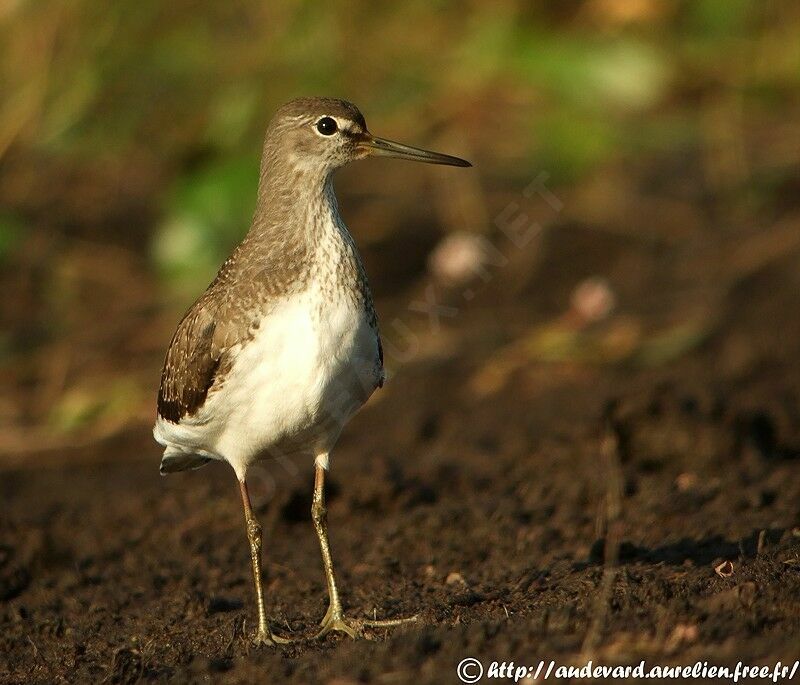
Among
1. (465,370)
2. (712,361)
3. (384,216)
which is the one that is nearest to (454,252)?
(465,370)

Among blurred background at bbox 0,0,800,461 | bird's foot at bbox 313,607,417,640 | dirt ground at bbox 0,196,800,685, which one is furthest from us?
blurred background at bbox 0,0,800,461

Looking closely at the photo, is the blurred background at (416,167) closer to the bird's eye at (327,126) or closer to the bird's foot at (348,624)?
the bird's eye at (327,126)

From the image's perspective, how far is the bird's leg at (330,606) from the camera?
522 cm

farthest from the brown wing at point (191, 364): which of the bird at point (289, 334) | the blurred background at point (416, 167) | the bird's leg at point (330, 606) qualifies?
the blurred background at point (416, 167)

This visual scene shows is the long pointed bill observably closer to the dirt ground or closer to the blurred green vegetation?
the dirt ground

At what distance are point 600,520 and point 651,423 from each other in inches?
44.6

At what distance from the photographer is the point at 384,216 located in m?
11.8

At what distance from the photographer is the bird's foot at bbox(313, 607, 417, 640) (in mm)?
5160

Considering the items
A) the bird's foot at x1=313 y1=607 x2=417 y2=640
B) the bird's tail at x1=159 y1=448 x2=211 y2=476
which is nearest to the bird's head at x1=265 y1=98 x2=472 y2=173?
the bird's tail at x1=159 y1=448 x2=211 y2=476

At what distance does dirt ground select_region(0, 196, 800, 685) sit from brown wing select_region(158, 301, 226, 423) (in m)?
0.87

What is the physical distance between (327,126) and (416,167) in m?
7.00

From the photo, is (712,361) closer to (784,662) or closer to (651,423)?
(651,423)


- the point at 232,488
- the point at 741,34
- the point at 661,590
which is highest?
the point at 741,34

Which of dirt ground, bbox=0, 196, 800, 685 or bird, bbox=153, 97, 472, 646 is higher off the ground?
bird, bbox=153, 97, 472, 646
